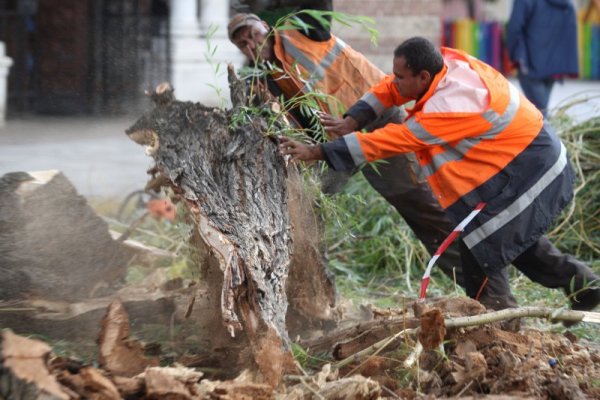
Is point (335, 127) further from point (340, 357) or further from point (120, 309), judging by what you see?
point (120, 309)

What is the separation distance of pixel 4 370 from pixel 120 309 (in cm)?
74

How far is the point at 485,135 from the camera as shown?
4.55 m

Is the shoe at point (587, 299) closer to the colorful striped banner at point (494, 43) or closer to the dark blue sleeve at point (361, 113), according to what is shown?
the dark blue sleeve at point (361, 113)

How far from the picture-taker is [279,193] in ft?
14.5

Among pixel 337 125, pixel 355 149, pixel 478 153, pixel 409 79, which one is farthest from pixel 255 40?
pixel 478 153

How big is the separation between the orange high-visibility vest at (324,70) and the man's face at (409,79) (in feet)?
1.82

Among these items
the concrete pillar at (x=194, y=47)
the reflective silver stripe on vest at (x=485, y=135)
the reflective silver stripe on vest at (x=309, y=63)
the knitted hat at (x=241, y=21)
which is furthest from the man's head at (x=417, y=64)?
the concrete pillar at (x=194, y=47)

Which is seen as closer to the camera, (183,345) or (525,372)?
(525,372)

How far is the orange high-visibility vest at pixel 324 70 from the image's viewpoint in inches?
205

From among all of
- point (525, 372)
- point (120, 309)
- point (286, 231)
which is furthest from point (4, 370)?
point (525, 372)

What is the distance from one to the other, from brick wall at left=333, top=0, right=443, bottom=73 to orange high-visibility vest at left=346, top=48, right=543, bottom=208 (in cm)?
742

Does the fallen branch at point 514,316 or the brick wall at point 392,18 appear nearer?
the fallen branch at point 514,316

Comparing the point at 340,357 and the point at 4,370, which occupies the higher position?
the point at 4,370

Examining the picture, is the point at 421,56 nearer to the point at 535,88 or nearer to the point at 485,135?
the point at 485,135
